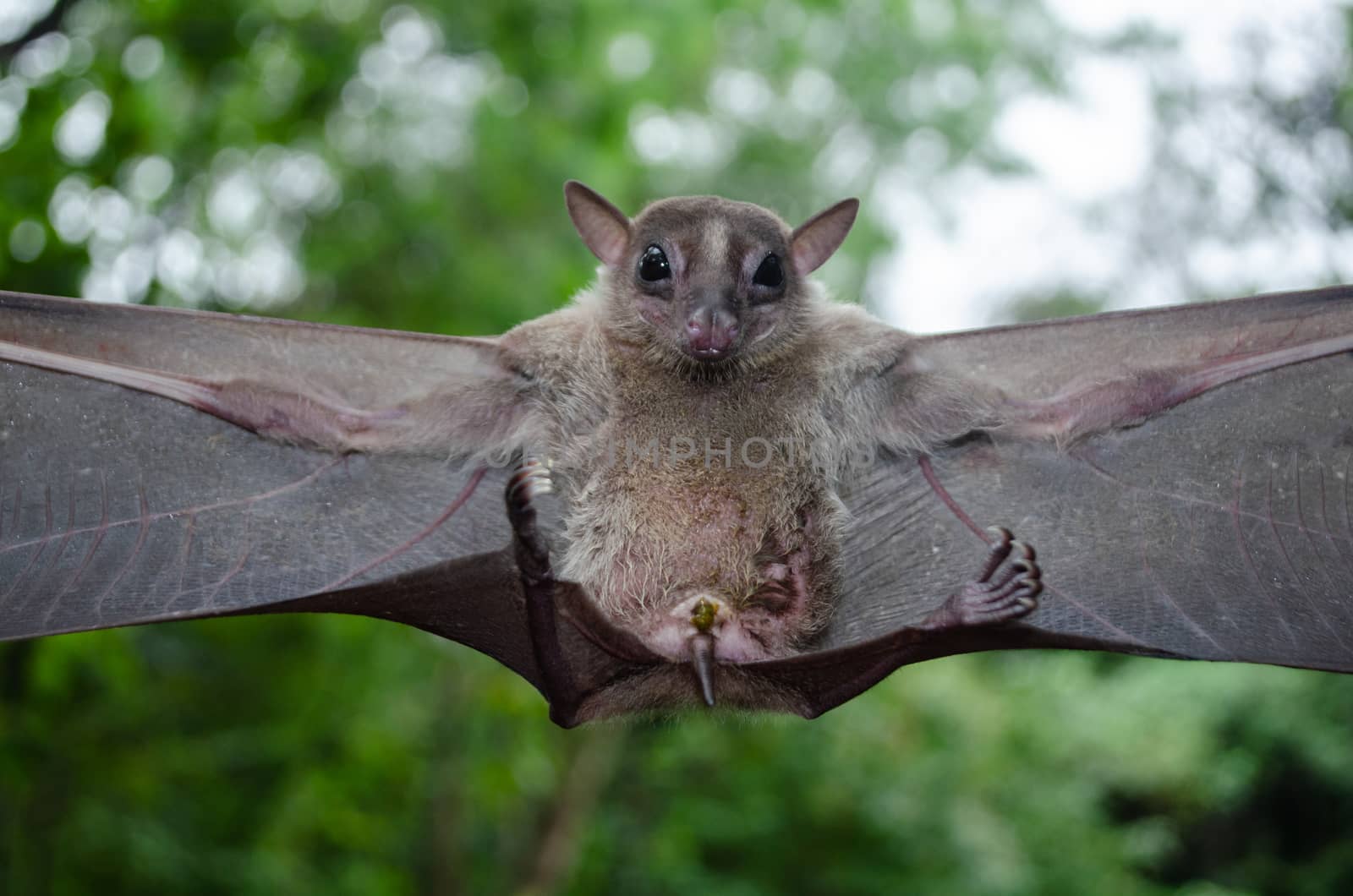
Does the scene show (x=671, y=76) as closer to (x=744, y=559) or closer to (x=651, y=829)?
(x=744, y=559)

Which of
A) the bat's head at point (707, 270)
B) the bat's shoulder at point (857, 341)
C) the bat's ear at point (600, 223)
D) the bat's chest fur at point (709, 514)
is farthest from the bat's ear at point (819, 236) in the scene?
the bat's ear at point (600, 223)

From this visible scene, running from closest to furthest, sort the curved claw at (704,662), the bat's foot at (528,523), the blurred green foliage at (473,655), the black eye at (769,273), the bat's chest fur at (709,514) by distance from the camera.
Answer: the bat's foot at (528,523) → the curved claw at (704,662) → the bat's chest fur at (709,514) → the black eye at (769,273) → the blurred green foliage at (473,655)

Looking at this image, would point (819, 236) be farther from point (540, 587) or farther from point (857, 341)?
point (540, 587)

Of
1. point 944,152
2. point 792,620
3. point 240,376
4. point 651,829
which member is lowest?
point 651,829

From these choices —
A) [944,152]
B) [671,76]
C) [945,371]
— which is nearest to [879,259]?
[944,152]

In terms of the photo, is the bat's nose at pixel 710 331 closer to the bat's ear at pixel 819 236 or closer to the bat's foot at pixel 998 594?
the bat's ear at pixel 819 236

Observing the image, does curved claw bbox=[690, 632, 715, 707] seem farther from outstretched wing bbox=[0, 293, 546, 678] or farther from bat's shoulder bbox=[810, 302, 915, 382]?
bat's shoulder bbox=[810, 302, 915, 382]
